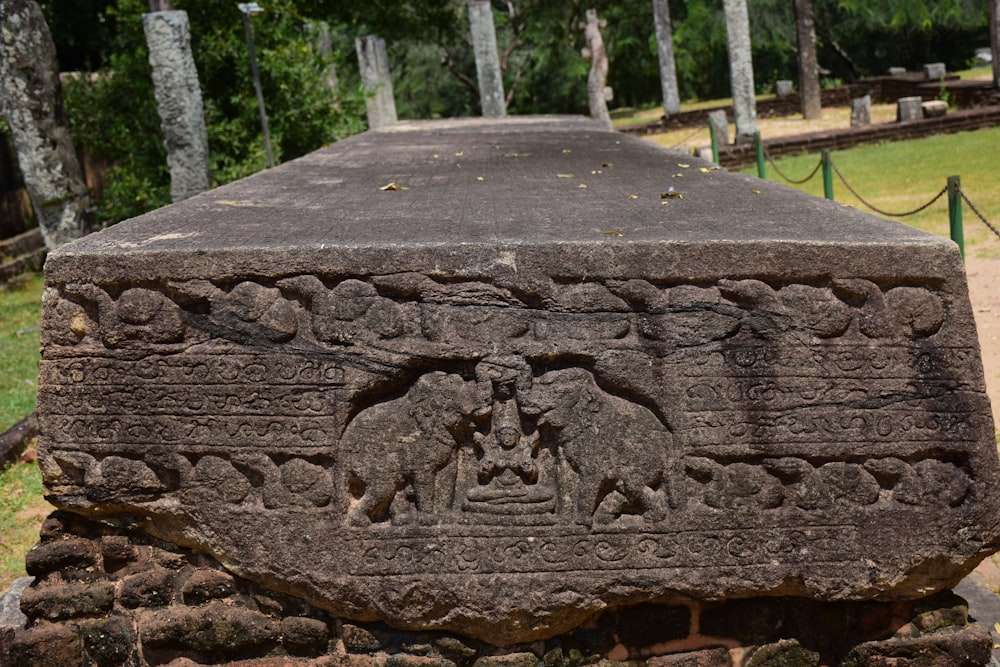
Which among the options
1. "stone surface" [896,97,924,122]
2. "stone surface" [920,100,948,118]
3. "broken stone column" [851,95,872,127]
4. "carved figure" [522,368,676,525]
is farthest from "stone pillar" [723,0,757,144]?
"carved figure" [522,368,676,525]

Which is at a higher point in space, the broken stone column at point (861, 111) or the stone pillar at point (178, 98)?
the stone pillar at point (178, 98)

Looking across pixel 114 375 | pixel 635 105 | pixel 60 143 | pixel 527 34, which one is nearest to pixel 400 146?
pixel 60 143

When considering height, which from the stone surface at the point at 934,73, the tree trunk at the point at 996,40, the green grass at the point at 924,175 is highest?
the tree trunk at the point at 996,40

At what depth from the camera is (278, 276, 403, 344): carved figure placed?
7.31 ft

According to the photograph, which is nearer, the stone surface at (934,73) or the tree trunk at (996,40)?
the tree trunk at (996,40)

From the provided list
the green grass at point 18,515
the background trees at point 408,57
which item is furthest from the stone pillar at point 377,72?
the green grass at point 18,515

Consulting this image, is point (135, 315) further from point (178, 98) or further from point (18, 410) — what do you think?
point (178, 98)

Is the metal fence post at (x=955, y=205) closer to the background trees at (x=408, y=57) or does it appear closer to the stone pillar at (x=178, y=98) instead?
the stone pillar at (x=178, y=98)

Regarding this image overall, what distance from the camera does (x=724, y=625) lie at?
2.36 metres

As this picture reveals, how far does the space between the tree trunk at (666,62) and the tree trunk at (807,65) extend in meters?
2.34

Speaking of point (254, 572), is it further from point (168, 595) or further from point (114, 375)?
point (114, 375)

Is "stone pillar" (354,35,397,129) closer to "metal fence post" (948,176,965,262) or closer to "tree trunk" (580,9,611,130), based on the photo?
"tree trunk" (580,9,611,130)

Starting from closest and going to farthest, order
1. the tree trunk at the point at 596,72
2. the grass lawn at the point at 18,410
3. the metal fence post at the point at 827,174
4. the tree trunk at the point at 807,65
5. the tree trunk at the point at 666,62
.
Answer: the grass lawn at the point at 18,410
the metal fence post at the point at 827,174
the tree trunk at the point at 596,72
the tree trunk at the point at 807,65
the tree trunk at the point at 666,62

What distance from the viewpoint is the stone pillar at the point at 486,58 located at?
12.3 metres
